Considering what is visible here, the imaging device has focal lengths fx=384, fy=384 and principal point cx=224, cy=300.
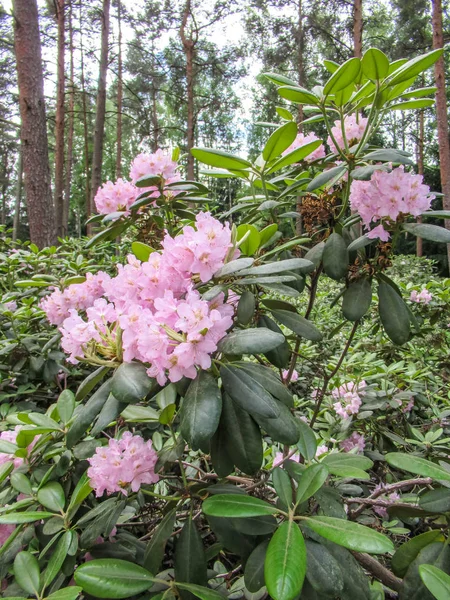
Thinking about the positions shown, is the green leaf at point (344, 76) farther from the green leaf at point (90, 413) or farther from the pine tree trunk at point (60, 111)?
the pine tree trunk at point (60, 111)

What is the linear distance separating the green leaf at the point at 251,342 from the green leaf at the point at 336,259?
395 mm

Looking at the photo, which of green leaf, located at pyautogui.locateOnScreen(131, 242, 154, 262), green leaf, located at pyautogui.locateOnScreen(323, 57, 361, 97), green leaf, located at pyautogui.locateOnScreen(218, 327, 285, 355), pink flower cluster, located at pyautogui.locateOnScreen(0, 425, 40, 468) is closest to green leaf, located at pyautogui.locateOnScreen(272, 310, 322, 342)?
green leaf, located at pyautogui.locateOnScreen(218, 327, 285, 355)

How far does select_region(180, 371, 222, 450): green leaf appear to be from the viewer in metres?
0.62

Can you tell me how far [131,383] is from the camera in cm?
A: 67

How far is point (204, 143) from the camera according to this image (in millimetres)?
23750

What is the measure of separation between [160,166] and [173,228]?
0.21 m

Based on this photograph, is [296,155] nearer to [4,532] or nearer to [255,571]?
[255,571]

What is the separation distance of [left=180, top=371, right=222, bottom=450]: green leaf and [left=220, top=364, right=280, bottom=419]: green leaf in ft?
0.10

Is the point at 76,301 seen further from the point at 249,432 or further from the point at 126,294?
the point at 249,432

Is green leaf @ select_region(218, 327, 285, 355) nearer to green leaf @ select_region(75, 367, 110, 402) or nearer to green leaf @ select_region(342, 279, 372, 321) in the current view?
green leaf @ select_region(75, 367, 110, 402)

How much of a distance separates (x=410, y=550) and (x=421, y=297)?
2.03m

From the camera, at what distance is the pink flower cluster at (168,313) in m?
0.68

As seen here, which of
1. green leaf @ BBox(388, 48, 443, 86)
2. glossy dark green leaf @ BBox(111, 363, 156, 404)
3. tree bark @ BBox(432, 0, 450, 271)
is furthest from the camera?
tree bark @ BBox(432, 0, 450, 271)

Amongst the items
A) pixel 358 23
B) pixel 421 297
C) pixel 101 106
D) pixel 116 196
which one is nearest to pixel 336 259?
pixel 116 196
